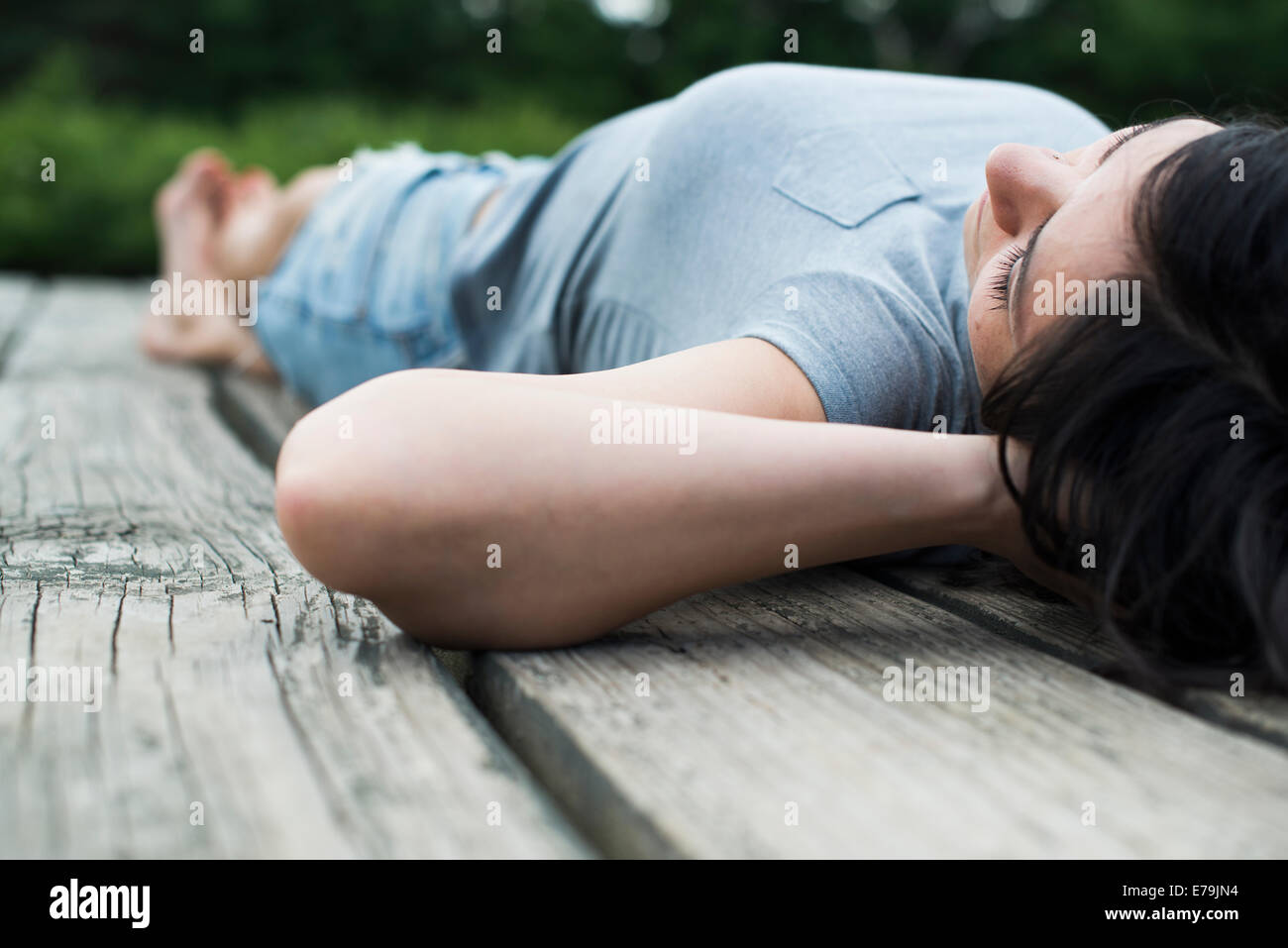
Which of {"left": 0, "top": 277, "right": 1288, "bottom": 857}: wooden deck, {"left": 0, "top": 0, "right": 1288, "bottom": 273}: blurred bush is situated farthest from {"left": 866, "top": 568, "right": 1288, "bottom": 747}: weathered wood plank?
{"left": 0, "top": 0, "right": 1288, "bottom": 273}: blurred bush

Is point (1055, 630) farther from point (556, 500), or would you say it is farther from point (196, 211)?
point (196, 211)

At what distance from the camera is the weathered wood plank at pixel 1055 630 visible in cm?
75

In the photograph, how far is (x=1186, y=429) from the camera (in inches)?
30.7

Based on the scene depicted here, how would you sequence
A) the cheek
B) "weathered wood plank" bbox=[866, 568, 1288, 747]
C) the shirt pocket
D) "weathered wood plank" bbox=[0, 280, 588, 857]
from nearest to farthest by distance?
"weathered wood plank" bbox=[0, 280, 588, 857] < "weathered wood plank" bbox=[866, 568, 1288, 747] < the cheek < the shirt pocket

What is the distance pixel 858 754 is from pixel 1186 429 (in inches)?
13.0

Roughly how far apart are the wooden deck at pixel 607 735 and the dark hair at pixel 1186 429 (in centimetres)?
6

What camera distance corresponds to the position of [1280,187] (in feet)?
2.62

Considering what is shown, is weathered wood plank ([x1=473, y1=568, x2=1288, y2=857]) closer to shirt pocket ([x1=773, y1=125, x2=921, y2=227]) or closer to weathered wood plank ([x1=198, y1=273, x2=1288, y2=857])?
weathered wood plank ([x1=198, y1=273, x2=1288, y2=857])

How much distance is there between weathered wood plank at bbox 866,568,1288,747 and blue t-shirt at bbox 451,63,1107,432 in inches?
6.0

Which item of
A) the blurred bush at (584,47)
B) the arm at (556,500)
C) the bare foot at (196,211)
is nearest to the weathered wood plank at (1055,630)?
the arm at (556,500)

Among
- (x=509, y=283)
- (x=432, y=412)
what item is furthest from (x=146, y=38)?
(x=432, y=412)

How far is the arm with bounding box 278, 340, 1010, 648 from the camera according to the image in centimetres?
79

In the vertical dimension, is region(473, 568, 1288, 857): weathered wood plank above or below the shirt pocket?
below

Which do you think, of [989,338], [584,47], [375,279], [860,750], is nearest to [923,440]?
[989,338]
